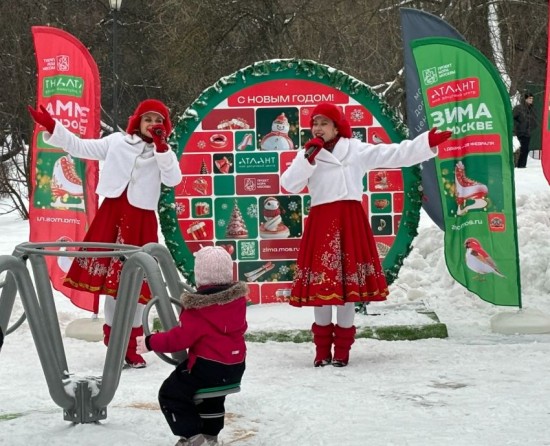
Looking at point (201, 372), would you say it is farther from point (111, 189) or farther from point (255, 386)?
point (111, 189)

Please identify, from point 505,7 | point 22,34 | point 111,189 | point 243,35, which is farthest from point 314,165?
point 22,34

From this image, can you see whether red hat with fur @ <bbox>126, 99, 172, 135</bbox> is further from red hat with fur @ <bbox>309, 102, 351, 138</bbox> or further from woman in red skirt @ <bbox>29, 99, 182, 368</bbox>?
red hat with fur @ <bbox>309, 102, 351, 138</bbox>

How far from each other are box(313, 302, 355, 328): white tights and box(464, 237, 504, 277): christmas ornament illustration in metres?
1.48

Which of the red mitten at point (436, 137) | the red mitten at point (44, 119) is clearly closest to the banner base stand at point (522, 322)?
the red mitten at point (436, 137)

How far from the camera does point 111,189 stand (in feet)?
23.2

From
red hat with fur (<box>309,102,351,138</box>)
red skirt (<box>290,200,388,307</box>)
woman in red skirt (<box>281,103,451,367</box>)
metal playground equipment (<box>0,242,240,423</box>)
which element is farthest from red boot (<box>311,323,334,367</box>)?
metal playground equipment (<box>0,242,240,423</box>)

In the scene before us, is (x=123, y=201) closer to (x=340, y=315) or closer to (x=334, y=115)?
(x=334, y=115)

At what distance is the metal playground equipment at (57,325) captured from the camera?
4.60 metres

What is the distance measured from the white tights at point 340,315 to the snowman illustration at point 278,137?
178 cm

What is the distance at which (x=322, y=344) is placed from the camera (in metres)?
6.87

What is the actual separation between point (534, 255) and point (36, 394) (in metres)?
5.25

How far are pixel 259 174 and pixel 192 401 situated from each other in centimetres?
392

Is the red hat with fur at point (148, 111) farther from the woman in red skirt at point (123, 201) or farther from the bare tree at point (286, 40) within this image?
the bare tree at point (286, 40)

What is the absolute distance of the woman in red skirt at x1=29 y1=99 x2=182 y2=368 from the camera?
23.0 ft
